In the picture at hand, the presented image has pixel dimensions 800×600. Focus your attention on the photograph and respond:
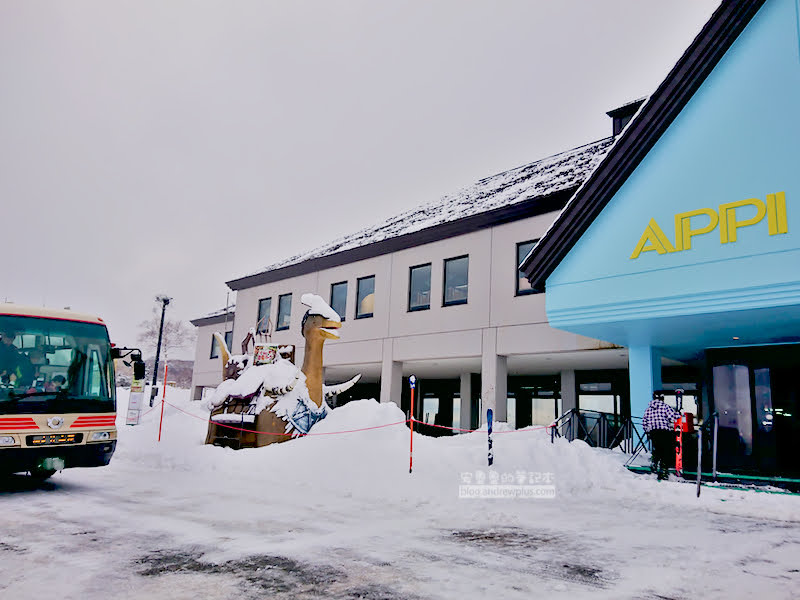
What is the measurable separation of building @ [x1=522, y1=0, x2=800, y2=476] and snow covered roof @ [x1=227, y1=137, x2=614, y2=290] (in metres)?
5.00

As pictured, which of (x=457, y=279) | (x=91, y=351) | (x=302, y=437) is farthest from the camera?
(x=457, y=279)

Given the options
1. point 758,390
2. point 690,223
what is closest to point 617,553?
point 690,223

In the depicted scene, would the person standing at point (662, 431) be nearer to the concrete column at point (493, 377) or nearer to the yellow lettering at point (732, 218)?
the yellow lettering at point (732, 218)

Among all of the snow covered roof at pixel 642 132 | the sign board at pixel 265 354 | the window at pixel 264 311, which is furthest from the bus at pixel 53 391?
the window at pixel 264 311

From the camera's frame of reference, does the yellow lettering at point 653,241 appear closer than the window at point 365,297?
Yes

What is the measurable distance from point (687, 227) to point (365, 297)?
14.9 m

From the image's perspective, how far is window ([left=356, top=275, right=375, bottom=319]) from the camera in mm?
23969

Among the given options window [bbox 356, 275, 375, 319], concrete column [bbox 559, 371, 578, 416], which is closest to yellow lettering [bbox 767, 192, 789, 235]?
concrete column [bbox 559, 371, 578, 416]

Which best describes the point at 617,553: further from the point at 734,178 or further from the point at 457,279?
the point at 457,279

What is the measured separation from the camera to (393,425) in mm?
13961

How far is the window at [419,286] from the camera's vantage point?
22.0 m

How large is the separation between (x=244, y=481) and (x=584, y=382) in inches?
554

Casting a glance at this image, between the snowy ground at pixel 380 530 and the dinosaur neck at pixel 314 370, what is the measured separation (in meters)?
1.92

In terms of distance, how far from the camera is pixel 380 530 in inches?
286
